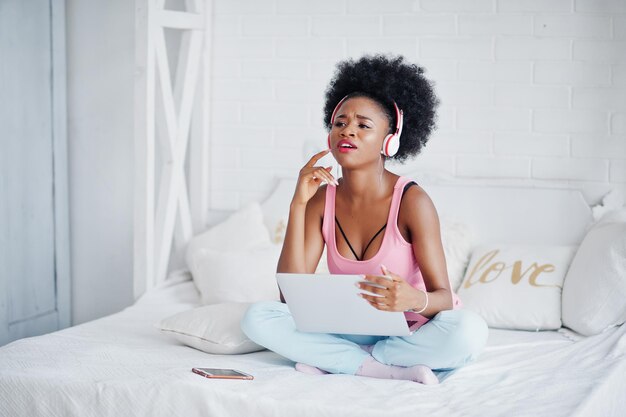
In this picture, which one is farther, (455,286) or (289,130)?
(289,130)

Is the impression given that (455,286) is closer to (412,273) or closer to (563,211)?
(563,211)

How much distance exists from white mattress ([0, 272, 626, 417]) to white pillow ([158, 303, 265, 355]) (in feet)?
0.10

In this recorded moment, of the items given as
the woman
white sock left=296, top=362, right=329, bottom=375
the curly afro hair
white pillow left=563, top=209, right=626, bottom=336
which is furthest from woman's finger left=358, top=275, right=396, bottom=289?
white pillow left=563, top=209, right=626, bottom=336

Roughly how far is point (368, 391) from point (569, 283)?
1181 millimetres

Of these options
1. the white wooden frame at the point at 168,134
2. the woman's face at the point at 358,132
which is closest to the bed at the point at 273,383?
the woman's face at the point at 358,132

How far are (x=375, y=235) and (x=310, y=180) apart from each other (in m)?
0.24

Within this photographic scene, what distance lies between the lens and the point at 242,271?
322 centimetres

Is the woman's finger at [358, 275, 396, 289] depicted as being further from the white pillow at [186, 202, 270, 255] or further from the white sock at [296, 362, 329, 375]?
the white pillow at [186, 202, 270, 255]

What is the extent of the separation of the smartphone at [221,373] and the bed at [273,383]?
0.02 m

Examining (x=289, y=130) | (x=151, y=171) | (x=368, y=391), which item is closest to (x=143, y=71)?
(x=151, y=171)

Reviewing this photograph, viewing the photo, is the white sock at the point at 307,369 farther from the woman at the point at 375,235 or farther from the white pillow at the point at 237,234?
the white pillow at the point at 237,234

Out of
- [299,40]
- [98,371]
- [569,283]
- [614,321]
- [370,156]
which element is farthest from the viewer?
[299,40]

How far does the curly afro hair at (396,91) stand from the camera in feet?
8.01

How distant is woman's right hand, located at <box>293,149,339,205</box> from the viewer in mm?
2346
